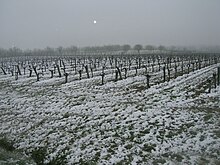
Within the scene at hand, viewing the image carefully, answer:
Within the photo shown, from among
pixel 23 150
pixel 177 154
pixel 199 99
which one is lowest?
pixel 23 150

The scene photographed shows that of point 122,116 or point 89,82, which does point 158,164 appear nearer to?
point 122,116

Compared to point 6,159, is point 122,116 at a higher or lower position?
higher

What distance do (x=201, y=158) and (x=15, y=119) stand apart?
1568 cm

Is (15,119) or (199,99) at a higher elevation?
(199,99)

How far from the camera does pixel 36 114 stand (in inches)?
804

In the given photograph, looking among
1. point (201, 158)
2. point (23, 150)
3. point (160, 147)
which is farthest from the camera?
point (23, 150)

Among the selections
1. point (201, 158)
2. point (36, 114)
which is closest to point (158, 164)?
point (201, 158)

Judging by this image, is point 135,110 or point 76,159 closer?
point 76,159

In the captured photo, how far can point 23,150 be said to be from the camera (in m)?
14.5

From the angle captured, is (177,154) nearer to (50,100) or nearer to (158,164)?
(158,164)

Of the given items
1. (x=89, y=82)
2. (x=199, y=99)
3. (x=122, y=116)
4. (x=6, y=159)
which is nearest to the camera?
(x=6, y=159)

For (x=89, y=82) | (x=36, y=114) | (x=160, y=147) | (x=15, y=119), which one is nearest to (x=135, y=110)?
(x=160, y=147)

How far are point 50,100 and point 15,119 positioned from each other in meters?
4.98

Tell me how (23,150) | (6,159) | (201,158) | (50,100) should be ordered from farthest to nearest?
(50,100) < (23,150) < (6,159) < (201,158)
